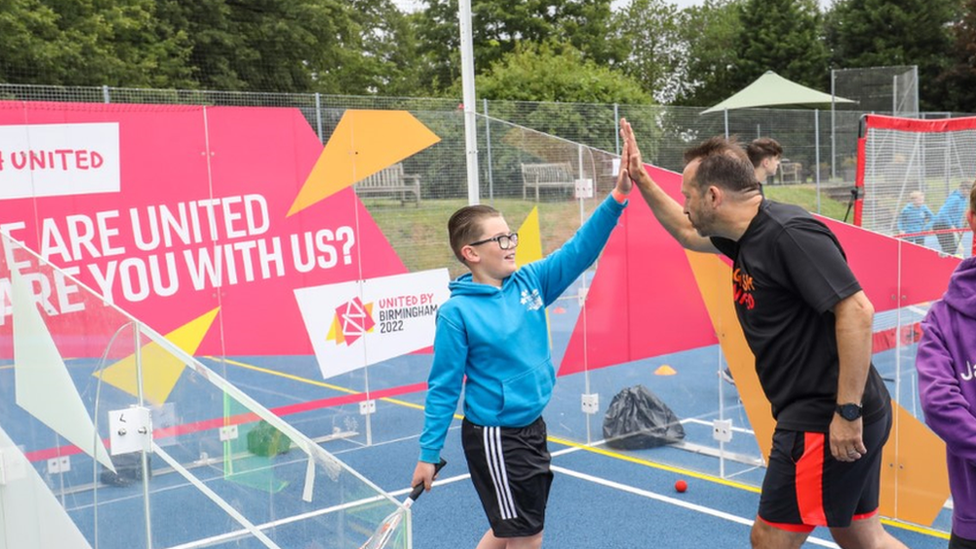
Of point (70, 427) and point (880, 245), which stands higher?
point (880, 245)

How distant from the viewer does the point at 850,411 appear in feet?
9.90

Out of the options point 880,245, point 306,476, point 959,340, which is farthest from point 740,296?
point 880,245

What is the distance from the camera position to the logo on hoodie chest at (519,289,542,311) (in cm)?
352

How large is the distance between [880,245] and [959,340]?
2.51m

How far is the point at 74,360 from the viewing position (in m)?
3.15

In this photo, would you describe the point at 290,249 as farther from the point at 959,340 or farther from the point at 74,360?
the point at 959,340

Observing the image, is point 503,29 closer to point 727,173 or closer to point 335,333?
point 335,333

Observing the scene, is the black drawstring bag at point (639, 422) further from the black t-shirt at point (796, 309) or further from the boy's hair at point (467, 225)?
the boy's hair at point (467, 225)

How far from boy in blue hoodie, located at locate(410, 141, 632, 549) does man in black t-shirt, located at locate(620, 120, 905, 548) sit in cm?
45

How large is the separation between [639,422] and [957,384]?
4326mm

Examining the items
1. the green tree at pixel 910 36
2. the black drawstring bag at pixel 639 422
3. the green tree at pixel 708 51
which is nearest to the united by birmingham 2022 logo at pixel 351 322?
the black drawstring bag at pixel 639 422

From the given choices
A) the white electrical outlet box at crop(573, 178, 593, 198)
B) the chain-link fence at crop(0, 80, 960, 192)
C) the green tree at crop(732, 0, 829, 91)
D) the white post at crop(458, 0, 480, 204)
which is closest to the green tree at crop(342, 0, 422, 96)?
the chain-link fence at crop(0, 80, 960, 192)

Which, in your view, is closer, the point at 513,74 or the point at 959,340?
the point at 959,340

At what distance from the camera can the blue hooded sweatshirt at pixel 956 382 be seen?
268cm
